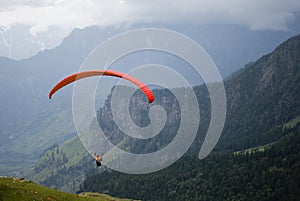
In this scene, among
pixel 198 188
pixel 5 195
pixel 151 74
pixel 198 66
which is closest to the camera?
pixel 198 66

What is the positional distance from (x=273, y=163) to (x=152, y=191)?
212 ft

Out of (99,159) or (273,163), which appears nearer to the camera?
(99,159)

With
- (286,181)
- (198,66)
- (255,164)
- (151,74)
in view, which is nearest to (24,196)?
(151,74)

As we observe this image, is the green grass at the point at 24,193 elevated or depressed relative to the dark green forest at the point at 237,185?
elevated

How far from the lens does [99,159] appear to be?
33.6 m

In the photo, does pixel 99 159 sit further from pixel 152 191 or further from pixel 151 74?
pixel 152 191

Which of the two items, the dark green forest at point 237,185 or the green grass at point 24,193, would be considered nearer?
the green grass at point 24,193

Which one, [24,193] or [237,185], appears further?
[237,185]

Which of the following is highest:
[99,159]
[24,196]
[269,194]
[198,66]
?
[198,66]

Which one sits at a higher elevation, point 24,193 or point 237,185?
point 24,193

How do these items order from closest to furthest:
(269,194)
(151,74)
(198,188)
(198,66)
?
(198,66) < (151,74) < (269,194) < (198,188)

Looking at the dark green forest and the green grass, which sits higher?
the green grass

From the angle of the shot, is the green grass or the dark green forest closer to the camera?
the green grass

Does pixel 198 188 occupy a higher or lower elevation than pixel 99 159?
lower
